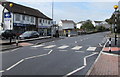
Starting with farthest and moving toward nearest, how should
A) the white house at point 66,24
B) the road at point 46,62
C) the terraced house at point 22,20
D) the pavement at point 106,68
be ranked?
1. the white house at point 66,24
2. the terraced house at point 22,20
3. the road at point 46,62
4. the pavement at point 106,68

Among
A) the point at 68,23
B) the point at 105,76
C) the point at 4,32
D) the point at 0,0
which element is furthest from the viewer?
the point at 68,23

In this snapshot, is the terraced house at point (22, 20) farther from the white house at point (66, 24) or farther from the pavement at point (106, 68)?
the white house at point (66, 24)

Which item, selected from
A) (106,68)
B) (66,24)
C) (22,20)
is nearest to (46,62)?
(106,68)

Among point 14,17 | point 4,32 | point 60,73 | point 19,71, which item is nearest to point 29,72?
point 19,71

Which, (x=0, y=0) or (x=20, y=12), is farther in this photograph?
(x=20, y=12)

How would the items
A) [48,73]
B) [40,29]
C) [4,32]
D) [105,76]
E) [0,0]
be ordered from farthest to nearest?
[40,29]
[0,0]
[4,32]
[48,73]
[105,76]

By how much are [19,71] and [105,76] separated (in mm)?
3524

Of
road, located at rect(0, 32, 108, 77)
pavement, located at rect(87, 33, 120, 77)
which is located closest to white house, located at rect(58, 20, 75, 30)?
road, located at rect(0, 32, 108, 77)

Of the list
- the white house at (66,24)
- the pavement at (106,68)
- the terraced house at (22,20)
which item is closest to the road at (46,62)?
the pavement at (106,68)

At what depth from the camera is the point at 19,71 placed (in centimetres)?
788

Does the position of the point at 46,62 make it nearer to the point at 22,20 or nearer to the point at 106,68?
the point at 106,68

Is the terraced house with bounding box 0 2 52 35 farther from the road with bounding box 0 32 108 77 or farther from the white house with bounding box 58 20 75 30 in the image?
the white house with bounding box 58 20 75 30

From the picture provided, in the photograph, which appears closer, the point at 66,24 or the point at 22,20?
the point at 22,20

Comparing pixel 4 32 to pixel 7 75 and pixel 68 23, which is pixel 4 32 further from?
pixel 68 23
